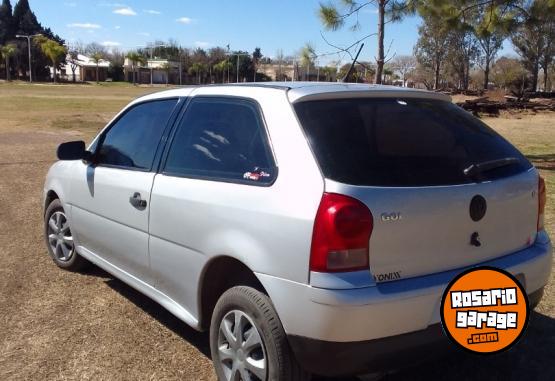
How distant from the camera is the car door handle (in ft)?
12.3

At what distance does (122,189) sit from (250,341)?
5.37 ft

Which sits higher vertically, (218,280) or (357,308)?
(357,308)

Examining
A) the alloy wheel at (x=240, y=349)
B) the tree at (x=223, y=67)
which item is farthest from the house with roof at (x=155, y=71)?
the alloy wheel at (x=240, y=349)

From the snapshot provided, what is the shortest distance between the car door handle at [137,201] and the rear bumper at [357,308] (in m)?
1.27

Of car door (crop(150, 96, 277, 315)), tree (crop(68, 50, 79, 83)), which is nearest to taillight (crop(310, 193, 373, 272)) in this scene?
car door (crop(150, 96, 277, 315))

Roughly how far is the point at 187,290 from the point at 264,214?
89 cm

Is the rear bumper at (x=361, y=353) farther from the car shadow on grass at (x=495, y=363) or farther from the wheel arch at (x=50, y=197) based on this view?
the wheel arch at (x=50, y=197)

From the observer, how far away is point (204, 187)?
10.8ft

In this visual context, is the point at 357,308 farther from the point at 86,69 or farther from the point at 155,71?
the point at 86,69

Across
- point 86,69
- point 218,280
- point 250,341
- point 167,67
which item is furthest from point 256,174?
point 86,69

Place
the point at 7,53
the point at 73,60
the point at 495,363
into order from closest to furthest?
the point at 495,363 < the point at 7,53 < the point at 73,60

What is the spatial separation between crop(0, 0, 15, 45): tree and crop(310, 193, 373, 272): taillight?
377 ft

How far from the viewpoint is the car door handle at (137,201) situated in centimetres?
376

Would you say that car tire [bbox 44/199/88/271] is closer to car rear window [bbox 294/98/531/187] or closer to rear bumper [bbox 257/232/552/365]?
rear bumper [bbox 257/232/552/365]
